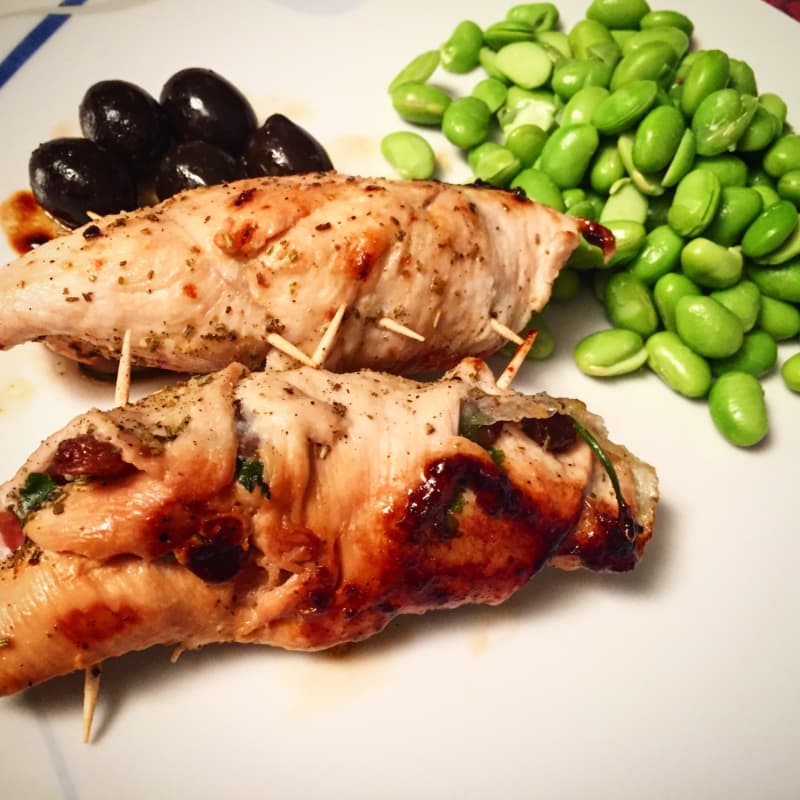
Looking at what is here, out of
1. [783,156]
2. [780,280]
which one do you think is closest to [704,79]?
[783,156]

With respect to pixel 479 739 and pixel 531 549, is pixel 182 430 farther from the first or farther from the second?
pixel 479 739

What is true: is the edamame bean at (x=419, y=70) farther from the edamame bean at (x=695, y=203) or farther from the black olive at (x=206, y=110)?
the edamame bean at (x=695, y=203)

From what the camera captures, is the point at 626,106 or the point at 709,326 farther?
the point at 626,106

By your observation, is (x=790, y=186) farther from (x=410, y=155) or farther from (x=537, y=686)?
(x=537, y=686)

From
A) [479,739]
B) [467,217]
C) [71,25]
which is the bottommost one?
[479,739]

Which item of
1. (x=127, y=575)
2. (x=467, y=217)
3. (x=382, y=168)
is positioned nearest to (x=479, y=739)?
(x=127, y=575)

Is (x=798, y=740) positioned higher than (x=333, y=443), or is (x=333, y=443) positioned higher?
(x=333, y=443)

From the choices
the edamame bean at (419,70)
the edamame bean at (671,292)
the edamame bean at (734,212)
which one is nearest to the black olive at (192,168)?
the edamame bean at (419,70)
